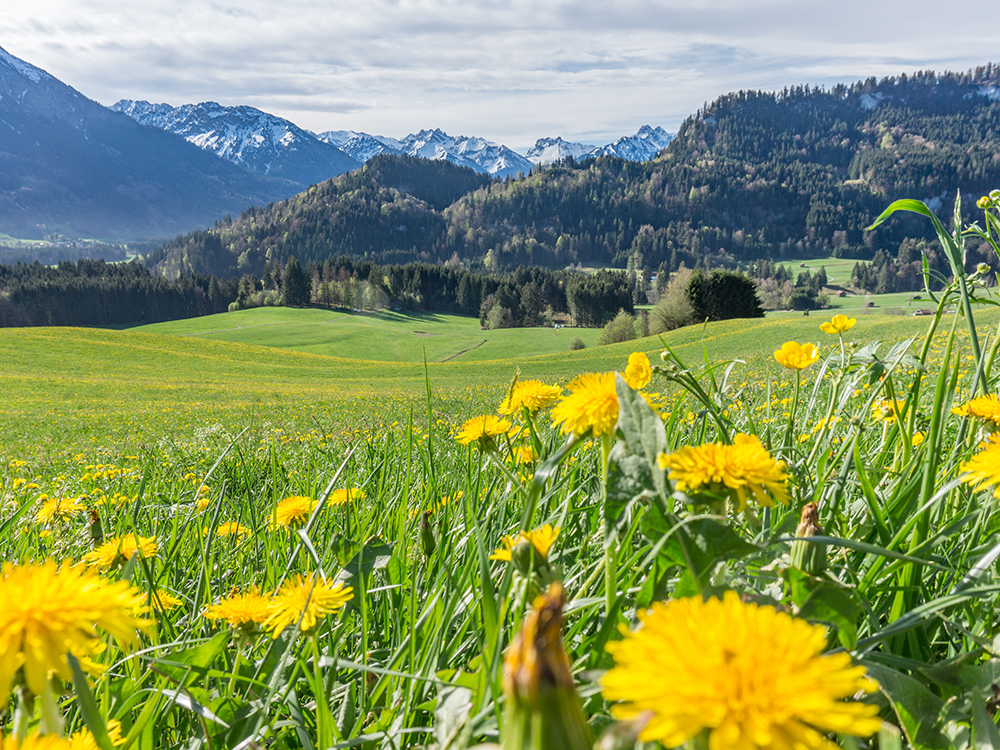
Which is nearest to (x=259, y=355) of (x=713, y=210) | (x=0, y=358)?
(x=0, y=358)

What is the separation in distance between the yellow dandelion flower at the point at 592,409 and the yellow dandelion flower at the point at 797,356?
0.87m

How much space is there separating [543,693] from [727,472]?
1.61 ft

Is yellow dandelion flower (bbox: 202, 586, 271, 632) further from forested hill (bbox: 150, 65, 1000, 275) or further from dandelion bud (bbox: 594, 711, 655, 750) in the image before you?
→ forested hill (bbox: 150, 65, 1000, 275)

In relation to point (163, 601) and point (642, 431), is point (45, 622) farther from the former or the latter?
point (163, 601)

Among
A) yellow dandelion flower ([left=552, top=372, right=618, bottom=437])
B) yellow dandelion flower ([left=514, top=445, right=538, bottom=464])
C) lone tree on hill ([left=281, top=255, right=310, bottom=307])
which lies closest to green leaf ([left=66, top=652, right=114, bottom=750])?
yellow dandelion flower ([left=552, top=372, right=618, bottom=437])

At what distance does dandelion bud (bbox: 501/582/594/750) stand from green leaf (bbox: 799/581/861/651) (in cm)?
46

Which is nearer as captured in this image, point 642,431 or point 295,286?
point 642,431

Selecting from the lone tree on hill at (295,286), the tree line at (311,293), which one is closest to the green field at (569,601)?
the tree line at (311,293)

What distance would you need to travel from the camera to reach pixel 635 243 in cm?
14962

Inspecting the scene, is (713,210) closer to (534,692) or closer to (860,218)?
(860,218)

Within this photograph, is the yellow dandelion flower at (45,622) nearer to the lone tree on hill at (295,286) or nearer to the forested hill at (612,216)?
the lone tree on hill at (295,286)

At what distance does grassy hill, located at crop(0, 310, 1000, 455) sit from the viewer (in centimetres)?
1088

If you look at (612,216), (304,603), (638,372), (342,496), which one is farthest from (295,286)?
(612,216)

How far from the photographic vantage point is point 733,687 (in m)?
0.31
